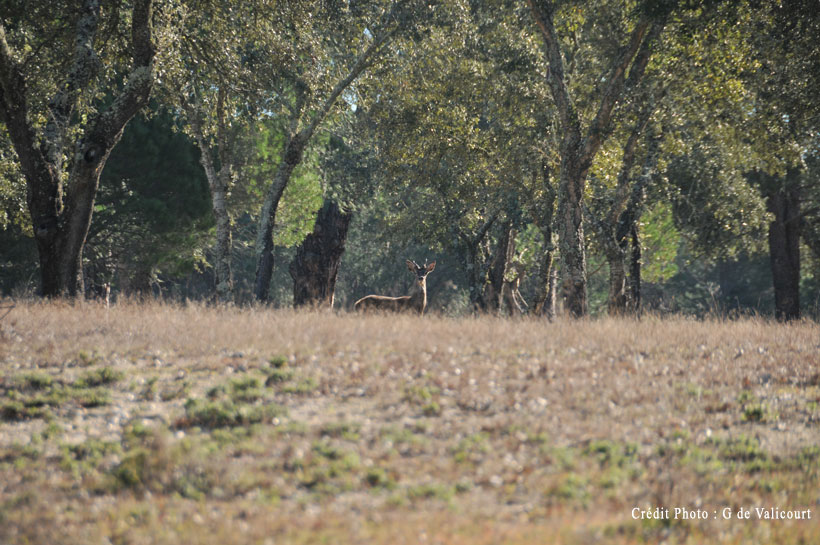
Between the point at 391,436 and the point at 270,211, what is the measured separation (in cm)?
1772

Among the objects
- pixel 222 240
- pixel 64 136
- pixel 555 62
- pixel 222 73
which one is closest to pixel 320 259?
pixel 222 240

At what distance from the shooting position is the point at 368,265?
2314 inches

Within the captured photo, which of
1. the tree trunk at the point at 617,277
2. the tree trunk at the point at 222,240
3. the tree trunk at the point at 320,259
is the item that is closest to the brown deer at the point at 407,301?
the tree trunk at the point at 320,259

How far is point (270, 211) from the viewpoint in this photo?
24391 millimetres

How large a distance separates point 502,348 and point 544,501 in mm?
5997

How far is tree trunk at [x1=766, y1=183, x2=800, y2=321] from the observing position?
91.2 ft

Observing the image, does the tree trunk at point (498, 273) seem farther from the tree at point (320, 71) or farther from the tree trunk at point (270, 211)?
the tree trunk at point (270, 211)

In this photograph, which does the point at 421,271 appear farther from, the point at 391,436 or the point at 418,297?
the point at 391,436

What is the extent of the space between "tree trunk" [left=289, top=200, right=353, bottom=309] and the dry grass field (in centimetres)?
1316

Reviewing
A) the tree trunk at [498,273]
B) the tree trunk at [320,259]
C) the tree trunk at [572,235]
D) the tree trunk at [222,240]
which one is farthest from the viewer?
the tree trunk at [498,273]

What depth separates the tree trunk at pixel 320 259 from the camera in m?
26.6

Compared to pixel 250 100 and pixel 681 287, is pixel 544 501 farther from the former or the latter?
pixel 681 287

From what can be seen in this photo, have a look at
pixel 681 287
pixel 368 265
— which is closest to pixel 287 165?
pixel 368 265

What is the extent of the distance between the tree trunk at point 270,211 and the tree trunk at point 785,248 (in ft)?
65.0
